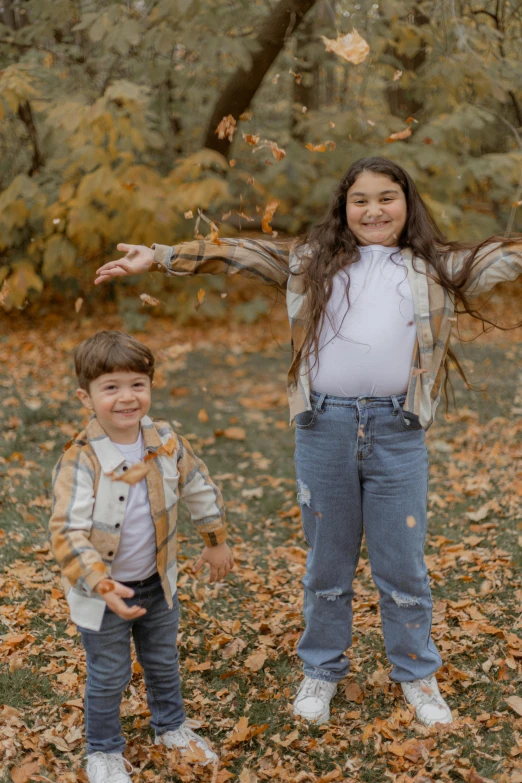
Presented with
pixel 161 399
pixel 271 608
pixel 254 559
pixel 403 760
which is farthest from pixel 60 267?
pixel 403 760

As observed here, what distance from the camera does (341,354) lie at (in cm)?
264

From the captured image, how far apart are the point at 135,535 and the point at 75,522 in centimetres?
21

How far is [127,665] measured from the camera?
2492 millimetres

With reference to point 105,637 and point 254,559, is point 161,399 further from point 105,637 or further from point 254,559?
point 105,637

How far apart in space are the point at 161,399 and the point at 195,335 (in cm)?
221

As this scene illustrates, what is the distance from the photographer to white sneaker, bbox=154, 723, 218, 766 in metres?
2.66

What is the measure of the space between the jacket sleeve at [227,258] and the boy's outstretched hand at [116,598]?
1160mm

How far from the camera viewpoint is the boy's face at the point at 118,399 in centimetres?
234

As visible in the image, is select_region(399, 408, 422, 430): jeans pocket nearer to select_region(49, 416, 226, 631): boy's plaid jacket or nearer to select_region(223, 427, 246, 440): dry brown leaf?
select_region(49, 416, 226, 631): boy's plaid jacket

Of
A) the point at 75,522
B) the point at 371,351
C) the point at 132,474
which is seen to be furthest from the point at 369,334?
the point at 75,522

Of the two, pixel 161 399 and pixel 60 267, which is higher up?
pixel 60 267

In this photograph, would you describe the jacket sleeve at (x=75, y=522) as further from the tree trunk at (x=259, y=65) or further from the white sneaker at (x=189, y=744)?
the tree trunk at (x=259, y=65)

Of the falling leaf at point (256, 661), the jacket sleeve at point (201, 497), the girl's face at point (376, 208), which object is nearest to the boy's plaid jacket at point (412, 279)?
the girl's face at point (376, 208)

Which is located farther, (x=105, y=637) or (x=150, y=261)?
(x=150, y=261)
